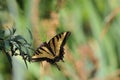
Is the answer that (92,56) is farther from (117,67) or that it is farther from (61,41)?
(61,41)

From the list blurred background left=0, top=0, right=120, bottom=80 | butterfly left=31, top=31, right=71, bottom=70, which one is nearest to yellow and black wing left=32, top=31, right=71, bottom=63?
butterfly left=31, top=31, right=71, bottom=70

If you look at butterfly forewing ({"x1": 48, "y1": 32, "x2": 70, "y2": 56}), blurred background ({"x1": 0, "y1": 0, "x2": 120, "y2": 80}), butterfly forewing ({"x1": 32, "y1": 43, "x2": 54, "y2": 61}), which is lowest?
blurred background ({"x1": 0, "y1": 0, "x2": 120, "y2": 80})

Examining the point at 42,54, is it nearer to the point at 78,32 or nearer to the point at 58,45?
the point at 58,45

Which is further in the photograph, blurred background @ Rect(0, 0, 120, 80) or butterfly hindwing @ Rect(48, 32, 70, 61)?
blurred background @ Rect(0, 0, 120, 80)

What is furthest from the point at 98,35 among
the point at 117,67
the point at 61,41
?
the point at 61,41

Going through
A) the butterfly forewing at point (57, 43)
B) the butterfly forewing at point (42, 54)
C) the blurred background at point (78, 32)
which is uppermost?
the butterfly forewing at point (57, 43)

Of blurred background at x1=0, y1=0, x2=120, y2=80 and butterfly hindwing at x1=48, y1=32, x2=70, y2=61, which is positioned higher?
butterfly hindwing at x1=48, y1=32, x2=70, y2=61

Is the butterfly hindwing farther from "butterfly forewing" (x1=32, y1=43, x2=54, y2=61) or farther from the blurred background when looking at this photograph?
the blurred background

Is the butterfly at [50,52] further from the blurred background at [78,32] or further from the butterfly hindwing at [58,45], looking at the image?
the blurred background at [78,32]

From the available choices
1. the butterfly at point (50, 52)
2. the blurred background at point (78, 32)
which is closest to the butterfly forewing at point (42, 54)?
the butterfly at point (50, 52)
